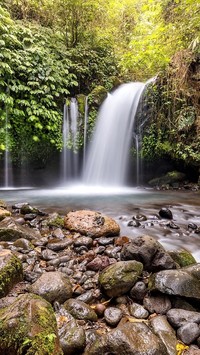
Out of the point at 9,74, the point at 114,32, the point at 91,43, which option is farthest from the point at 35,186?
the point at 114,32

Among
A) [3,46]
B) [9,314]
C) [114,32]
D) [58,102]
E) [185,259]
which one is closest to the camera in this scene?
[9,314]

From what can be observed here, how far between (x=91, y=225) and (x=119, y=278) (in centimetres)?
160

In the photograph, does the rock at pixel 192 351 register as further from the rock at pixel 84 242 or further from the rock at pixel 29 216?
the rock at pixel 29 216

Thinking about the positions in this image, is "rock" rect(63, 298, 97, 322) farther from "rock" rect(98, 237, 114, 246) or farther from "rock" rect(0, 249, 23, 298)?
"rock" rect(98, 237, 114, 246)

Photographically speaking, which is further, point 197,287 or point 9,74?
point 9,74

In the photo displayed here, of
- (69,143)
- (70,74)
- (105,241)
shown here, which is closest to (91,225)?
(105,241)

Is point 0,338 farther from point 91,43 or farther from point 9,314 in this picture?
point 91,43

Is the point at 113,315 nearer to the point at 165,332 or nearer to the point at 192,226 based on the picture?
the point at 165,332

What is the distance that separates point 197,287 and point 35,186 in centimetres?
841

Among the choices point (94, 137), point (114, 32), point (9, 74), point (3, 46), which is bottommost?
point (94, 137)

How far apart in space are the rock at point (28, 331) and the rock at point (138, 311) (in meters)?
0.90

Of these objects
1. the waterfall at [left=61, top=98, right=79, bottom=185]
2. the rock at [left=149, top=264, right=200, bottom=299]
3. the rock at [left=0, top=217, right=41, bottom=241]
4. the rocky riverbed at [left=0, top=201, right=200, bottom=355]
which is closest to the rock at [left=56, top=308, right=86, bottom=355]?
the rocky riverbed at [left=0, top=201, right=200, bottom=355]

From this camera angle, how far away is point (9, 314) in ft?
5.32

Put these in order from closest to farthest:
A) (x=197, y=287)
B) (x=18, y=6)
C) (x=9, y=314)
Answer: (x=9, y=314), (x=197, y=287), (x=18, y=6)
